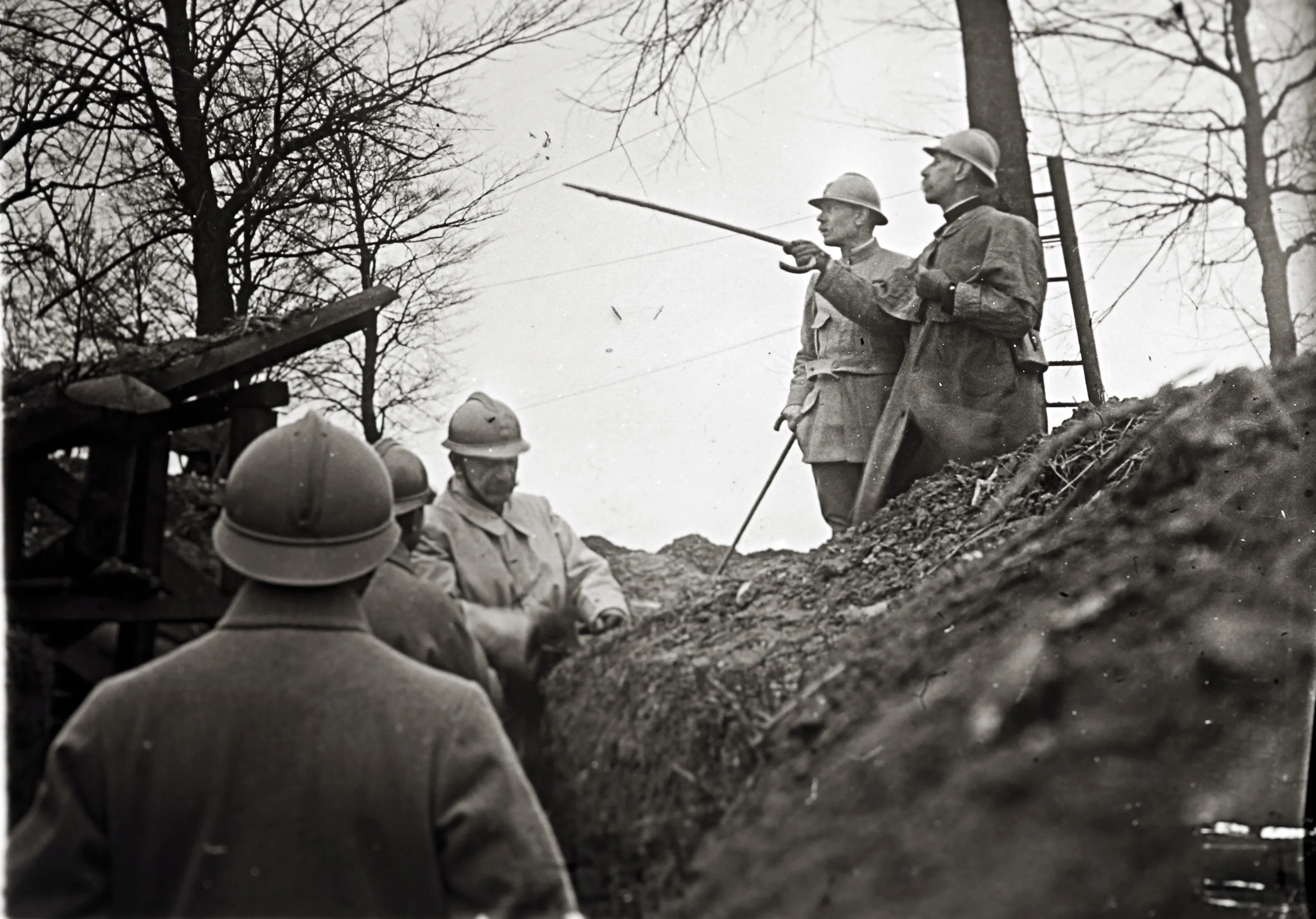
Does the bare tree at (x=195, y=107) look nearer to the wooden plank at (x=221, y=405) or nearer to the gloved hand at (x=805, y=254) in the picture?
the wooden plank at (x=221, y=405)

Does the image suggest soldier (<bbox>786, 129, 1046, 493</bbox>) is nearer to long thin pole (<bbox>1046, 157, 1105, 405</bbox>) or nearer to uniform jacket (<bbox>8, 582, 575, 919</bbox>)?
long thin pole (<bbox>1046, 157, 1105, 405</bbox>)

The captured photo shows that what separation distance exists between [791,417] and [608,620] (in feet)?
3.34

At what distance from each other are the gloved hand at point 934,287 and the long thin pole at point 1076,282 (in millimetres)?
493

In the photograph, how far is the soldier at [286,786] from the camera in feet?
10.2

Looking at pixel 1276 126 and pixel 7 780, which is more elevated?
pixel 1276 126

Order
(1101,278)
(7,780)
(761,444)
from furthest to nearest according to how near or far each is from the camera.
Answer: (1101,278) < (761,444) < (7,780)

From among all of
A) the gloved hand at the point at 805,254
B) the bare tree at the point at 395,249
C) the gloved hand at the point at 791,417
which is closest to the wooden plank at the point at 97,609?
the bare tree at the point at 395,249

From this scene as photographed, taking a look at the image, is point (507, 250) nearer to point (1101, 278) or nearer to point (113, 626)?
point (113, 626)

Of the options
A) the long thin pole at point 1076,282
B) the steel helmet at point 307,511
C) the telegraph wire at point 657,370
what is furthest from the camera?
the long thin pole at point 1076,282

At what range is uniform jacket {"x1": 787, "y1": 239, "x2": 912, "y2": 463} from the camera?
15.4 feet

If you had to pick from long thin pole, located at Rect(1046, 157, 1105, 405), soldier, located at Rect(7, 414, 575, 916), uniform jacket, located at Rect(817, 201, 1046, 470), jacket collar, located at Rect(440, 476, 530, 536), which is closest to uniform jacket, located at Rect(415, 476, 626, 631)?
jacket collar, located at Rect(440, 476, 530, 536)

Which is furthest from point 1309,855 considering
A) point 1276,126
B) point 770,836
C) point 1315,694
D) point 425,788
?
point 425,788

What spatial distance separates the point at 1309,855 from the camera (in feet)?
15.6

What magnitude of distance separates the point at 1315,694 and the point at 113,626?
12.1 feet
